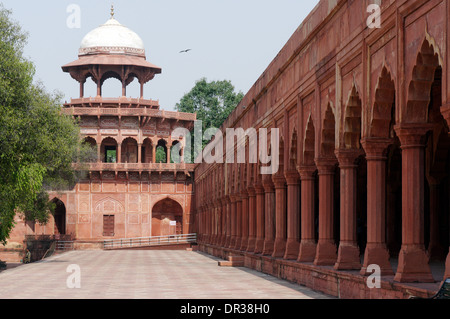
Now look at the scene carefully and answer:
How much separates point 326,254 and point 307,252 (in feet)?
6.26

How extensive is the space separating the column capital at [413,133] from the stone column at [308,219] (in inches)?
279

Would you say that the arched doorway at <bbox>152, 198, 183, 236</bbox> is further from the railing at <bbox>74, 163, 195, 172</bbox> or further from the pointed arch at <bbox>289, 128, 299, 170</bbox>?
the pointed arch at <bbox>289, 128, 299, 170</bbox>

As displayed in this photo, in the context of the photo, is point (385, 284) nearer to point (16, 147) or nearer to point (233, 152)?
point (16, 147)

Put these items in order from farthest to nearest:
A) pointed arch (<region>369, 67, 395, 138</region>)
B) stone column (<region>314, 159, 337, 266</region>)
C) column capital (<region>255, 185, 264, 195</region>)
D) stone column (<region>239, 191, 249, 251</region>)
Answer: stone column (<region>239, 191, 249, 251</region>), column capital (<region>255, 185, 264, 195</region>), stone column (<region>314, 159, 337, 266</region>), pointed arch (<region>369, 67, 395, 138</region>)

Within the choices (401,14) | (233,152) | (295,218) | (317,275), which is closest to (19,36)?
(233,152)

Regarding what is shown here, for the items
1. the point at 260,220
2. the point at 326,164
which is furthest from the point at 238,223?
the point at 326,164

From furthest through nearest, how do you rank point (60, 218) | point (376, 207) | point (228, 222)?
point (60, 218)
point (228, 222)
point (376, 207)

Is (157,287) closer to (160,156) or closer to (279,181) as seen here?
(279,181)

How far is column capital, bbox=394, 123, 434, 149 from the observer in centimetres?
1116

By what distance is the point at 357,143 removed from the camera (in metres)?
14.8

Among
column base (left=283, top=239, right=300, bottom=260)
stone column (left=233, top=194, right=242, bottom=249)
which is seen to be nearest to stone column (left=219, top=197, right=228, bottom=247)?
stone column (left=233, top=194, right=242, bottom=249)

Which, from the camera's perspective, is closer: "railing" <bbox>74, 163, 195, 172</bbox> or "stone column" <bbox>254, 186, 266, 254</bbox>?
"stone column" <bbox>254, 186, 266, 254</bbox>

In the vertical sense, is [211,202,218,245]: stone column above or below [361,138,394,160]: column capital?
below

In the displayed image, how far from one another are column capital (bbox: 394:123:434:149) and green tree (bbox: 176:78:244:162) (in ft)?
198
